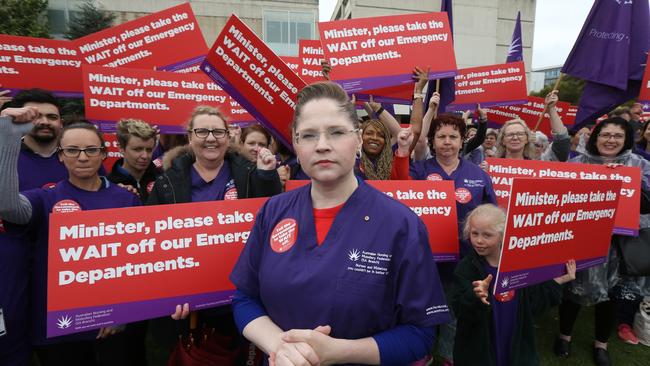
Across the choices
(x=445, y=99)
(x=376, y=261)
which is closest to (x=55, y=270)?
(x=376, y=261)

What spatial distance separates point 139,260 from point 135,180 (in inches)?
63.3

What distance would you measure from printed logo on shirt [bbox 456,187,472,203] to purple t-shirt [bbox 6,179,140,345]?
2744 millimetres

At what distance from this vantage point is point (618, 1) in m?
4.48

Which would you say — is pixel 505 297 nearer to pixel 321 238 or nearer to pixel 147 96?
pixel 321 238

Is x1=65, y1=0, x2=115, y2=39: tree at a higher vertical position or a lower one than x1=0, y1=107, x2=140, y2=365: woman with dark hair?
higher

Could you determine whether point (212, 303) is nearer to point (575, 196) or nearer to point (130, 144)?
point (130, 144)

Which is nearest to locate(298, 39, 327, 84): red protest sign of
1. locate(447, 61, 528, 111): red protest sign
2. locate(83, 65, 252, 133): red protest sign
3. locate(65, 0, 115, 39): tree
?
locate(83, 65, 252, 133): red protest sign

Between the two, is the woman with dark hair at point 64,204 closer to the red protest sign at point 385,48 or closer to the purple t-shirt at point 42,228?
the purple t-shirt at point 42,228

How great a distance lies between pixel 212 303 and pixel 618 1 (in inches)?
229

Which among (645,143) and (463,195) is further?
(645,143)

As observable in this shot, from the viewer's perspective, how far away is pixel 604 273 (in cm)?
340

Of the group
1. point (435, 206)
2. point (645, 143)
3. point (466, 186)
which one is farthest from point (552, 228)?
point (645, 143)

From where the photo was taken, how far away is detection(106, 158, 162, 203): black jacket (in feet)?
11.0

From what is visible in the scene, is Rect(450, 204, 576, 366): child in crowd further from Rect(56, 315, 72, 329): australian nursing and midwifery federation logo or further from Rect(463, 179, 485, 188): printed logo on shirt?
Rect(56, 315, 72, 329): australian nursing and midwifery federation logo
